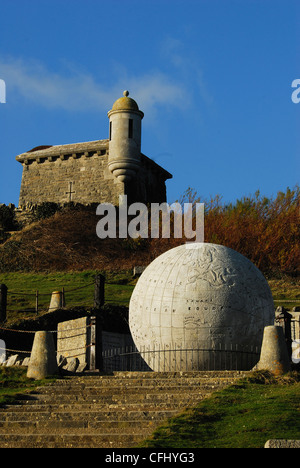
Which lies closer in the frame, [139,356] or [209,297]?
[209,297]

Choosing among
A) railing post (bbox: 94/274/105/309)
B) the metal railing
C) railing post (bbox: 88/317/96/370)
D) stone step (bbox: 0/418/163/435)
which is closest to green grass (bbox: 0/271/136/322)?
railing post (bbox: 94/274/105/309)

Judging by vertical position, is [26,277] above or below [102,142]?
below

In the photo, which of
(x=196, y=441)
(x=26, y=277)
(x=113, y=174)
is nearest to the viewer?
(x=196, y=441)

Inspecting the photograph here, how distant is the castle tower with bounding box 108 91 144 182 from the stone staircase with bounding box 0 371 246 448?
89.6 ft

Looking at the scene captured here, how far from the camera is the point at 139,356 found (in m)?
21.6

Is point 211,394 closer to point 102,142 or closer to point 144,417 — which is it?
point 144,417

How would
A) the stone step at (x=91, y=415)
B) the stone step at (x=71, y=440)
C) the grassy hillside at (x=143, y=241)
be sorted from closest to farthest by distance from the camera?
1. the stone step at (x=71, y=440)
2. the stone step at (x=91, y=415)
3. the grassy hillside at (x=143, y=241)

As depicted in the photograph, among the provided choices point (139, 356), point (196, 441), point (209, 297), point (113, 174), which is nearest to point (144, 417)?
point (196, 441)

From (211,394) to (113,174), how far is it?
31.3 meters

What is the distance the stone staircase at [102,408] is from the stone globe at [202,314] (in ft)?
4.48

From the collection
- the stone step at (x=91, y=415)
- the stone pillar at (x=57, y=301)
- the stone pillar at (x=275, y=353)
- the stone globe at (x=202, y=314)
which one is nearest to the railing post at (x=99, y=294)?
the stone pillar at (x=57, y=301)

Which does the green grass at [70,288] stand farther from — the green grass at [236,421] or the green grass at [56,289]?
the green grass at [236,421]

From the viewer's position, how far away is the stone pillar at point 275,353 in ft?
55.2

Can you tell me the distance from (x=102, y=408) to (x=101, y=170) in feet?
107
